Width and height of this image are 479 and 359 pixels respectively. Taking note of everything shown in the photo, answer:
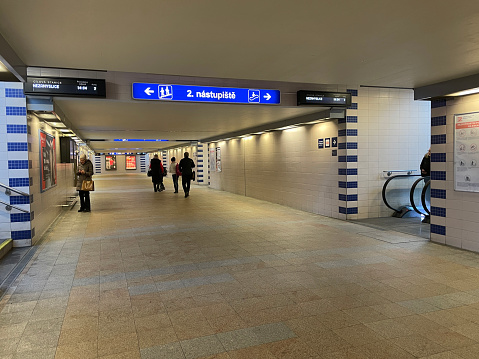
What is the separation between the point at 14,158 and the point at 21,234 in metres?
1.27

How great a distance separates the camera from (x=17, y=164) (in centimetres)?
595

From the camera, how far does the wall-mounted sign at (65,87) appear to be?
5.71 meters

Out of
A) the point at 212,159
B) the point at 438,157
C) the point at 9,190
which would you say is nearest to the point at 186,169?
the point at 212,159

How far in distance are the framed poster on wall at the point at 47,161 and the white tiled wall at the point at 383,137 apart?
6.60 metres

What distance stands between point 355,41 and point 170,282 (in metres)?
3.41

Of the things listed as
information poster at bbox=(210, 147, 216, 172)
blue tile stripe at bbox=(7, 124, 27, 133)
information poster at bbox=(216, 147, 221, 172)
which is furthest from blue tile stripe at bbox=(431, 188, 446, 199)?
information poster at bbox=(210, 147, 216, 172)

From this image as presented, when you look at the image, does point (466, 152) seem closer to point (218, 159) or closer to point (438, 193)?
point (438, 193)

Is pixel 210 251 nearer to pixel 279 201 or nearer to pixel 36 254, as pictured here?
pixel 36 254

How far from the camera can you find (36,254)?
556 centimetres

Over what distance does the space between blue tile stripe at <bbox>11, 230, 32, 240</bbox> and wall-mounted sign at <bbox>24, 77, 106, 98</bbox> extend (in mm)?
2283

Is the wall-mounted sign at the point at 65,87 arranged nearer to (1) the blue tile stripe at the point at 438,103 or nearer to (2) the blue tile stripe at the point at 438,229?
(1) the blue tile stripe at the point at 438,103

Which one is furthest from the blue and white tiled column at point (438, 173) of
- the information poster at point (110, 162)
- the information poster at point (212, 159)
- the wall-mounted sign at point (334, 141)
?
the information poster at point (110, 162)

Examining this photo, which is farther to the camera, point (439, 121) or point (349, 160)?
point (349, 160)

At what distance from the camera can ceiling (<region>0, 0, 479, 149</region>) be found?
2.96 metres
